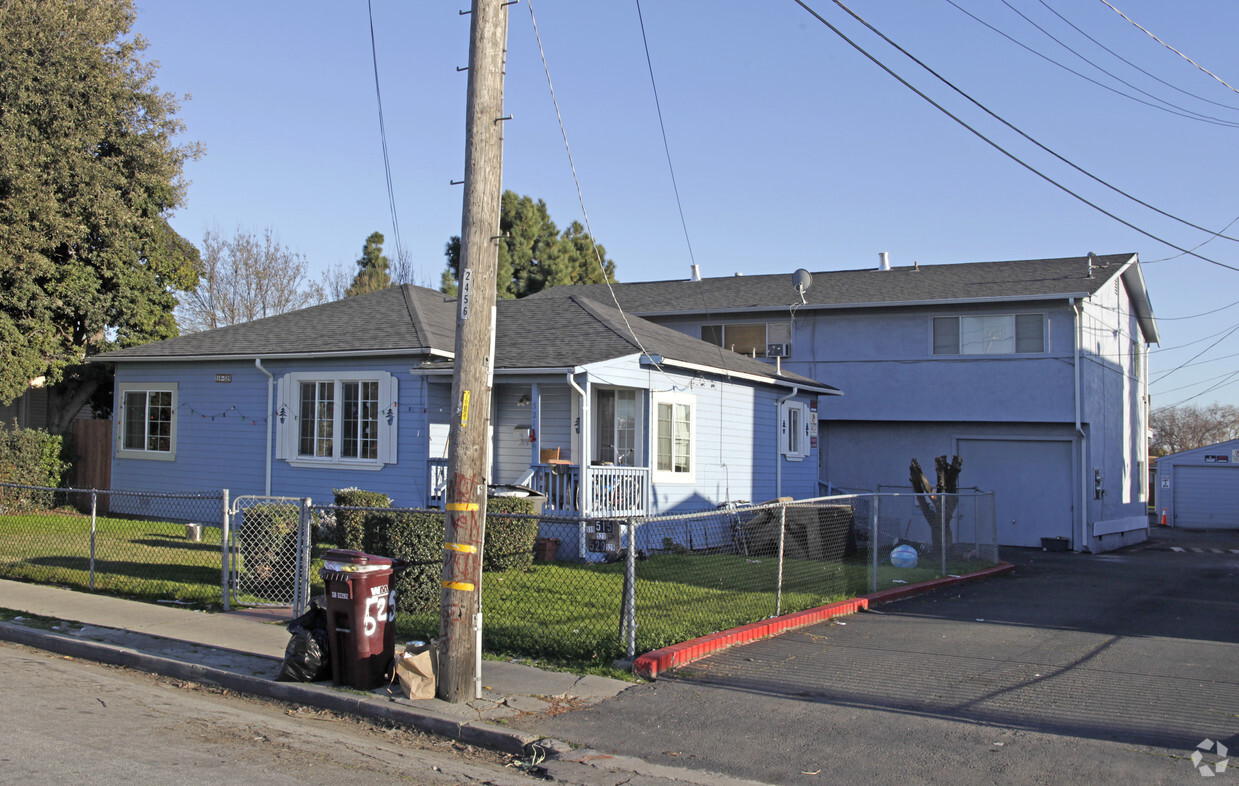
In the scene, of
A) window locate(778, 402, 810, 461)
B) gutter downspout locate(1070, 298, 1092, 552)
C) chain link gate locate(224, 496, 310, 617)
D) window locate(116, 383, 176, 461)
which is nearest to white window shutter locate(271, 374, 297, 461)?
window locate(116, 383, 176, 461)

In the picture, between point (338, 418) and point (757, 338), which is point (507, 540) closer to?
point (338, 418)

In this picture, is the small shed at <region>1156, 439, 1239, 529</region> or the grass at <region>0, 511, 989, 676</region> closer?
the grass at <region>0, 511, 989, 676</region>

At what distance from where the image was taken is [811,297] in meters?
25.8

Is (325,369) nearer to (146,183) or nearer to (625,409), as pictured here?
(625,409)

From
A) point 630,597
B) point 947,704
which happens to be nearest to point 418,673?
point 630,597

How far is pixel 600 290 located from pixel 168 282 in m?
12.1

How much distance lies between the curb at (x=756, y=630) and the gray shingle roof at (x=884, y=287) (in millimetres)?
11238

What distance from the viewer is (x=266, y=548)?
1123 cm

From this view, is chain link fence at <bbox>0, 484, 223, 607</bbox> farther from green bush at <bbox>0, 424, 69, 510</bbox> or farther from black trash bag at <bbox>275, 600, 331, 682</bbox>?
black trash bag at <bbox>275, 600, 331, 682</bbox>

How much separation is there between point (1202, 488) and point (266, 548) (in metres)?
35.8

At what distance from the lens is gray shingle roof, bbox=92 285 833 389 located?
16.3 meters

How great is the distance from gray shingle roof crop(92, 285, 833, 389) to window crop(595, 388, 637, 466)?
108 centimetres

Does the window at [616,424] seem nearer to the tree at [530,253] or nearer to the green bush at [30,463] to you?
the green bush at [30,463]

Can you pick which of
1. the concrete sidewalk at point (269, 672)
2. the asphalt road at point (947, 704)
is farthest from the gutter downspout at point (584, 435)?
the concrete sidewalk at point (269, 672)
